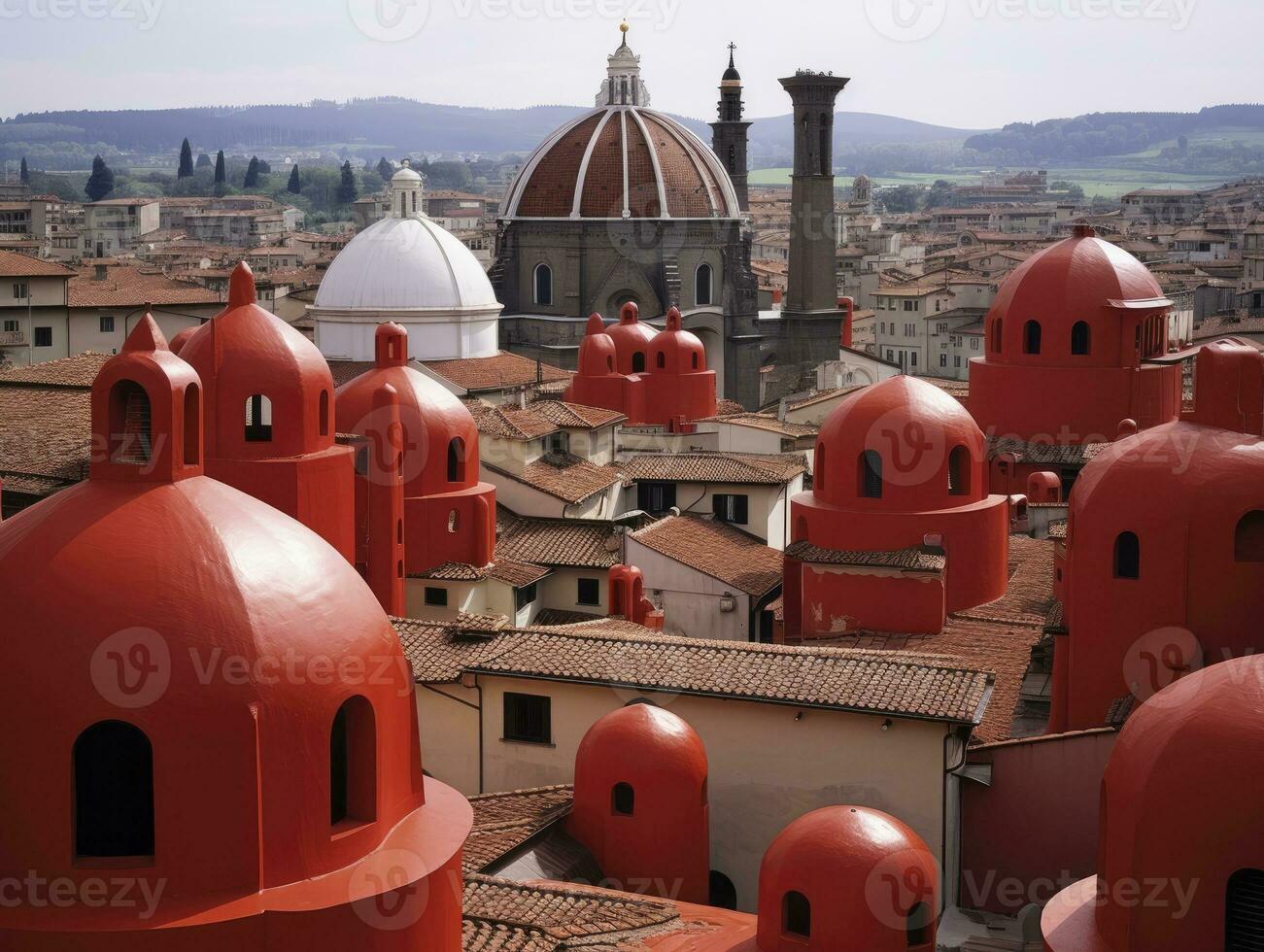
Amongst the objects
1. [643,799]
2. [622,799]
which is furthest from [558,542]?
[643,799]

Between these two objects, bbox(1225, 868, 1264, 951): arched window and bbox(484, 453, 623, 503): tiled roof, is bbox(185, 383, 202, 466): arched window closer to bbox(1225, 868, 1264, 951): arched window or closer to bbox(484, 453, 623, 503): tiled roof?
bbox(1225, 868, 1264, 951): arched window

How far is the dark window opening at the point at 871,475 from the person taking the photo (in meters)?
25.4

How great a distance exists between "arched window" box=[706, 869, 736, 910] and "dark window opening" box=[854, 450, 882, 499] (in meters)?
8.00

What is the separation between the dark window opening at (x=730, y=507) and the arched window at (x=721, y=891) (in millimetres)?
14806

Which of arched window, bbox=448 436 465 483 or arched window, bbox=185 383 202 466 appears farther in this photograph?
arched window, bbox=448 436 465 483

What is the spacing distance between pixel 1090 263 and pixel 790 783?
50.7 ft

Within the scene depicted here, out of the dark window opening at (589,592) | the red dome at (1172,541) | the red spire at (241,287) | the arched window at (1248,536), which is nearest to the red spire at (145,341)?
the red spire at (241,287)

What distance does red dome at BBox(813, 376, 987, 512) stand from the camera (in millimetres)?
25172

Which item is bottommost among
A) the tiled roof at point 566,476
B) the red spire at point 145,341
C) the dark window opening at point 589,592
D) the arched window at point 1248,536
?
the dark window opening at point 589,592

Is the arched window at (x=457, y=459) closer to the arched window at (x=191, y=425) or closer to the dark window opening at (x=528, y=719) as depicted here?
the dark window opening at (x=528, y=719)

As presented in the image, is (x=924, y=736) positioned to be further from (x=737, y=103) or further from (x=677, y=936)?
(x=737, y=103)

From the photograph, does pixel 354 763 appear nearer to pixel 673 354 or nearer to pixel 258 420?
pixel 258 420

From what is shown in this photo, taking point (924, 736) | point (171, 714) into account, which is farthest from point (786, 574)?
point (171, 714)

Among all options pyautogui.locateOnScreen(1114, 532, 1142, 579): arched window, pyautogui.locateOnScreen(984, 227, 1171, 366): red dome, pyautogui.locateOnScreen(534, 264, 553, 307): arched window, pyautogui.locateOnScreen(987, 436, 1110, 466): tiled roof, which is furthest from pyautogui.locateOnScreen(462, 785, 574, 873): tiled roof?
pyautogui.locateOnScreen(534, 264, 553, 307): arched window
